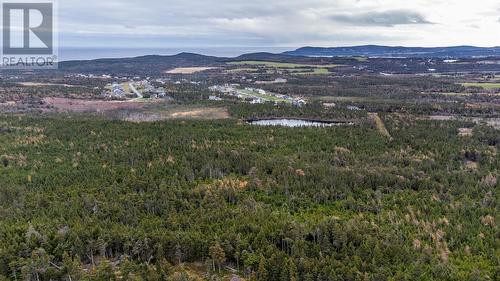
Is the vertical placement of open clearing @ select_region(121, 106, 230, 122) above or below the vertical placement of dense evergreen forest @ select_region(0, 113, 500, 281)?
above

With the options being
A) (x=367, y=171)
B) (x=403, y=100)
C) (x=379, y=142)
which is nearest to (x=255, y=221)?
(x=367, y=171)

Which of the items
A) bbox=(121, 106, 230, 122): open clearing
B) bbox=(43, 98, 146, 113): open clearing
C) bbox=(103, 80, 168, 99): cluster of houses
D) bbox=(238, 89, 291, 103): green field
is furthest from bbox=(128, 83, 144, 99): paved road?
bbox=(238, 89, 291, 103): green field

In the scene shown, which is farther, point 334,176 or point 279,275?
point 334,176

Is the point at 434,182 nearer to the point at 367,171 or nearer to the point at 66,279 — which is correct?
the point at 367,171

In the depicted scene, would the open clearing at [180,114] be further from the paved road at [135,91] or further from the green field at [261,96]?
the paved road at [135,91]

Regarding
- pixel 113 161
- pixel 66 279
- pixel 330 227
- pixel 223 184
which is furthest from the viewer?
pixel 113 161

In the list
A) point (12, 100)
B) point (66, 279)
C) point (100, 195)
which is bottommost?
point (66, 279)

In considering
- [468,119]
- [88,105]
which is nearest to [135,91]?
[88,105]

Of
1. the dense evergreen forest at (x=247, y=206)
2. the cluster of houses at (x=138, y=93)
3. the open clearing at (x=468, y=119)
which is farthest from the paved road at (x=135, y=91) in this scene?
the open clearing at (x=468, y=119)

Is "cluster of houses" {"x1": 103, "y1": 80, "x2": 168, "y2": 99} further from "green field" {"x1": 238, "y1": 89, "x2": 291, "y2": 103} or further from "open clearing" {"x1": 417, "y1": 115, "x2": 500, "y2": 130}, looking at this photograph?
"open clearing" {"x1": 417, "y1": 115, "x2": 500, "y2": 130}
